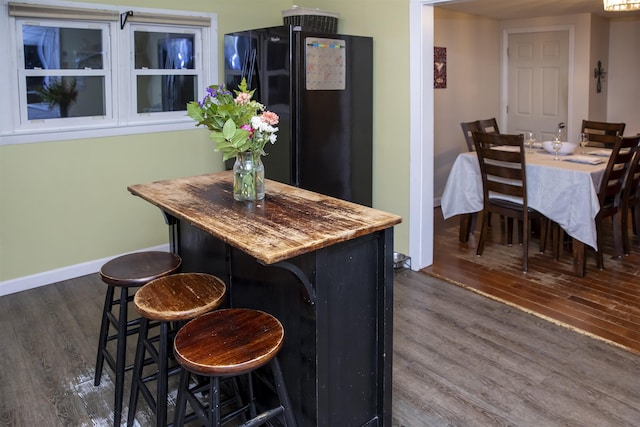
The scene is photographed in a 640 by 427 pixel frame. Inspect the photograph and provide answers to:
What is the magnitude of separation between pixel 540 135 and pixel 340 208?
5.13 metres

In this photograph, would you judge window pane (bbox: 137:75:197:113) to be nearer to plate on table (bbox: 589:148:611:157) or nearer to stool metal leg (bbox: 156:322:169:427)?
stool metal leg (bbox: 156:322:169:427)

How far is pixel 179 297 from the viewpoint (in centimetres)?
201

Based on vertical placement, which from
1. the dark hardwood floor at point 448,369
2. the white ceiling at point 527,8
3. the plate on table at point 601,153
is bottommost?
the dark hardwood floor at point 448,369

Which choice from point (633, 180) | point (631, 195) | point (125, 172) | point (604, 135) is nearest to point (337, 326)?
point (125, 172)

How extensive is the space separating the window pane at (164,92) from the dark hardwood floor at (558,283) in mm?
2337

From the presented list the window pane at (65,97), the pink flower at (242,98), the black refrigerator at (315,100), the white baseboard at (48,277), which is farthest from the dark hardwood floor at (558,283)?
the window pane at (65,97)

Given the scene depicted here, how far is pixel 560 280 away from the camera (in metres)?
3.74

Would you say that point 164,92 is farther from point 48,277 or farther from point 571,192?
point 571,192

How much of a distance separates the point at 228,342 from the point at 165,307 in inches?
13.0

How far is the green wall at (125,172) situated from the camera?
3.67 meters

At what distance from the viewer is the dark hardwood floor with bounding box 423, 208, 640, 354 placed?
3.13 metres

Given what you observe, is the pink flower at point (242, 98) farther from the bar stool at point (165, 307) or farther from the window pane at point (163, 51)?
the window pane at point (163, 51)

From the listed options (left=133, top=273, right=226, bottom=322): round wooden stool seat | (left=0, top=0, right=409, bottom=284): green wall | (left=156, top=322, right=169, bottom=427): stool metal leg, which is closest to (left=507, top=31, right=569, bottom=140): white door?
(left=0, top=0, right=409, bottom=284): green wall

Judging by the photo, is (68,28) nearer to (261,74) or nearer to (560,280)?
(261,74)
